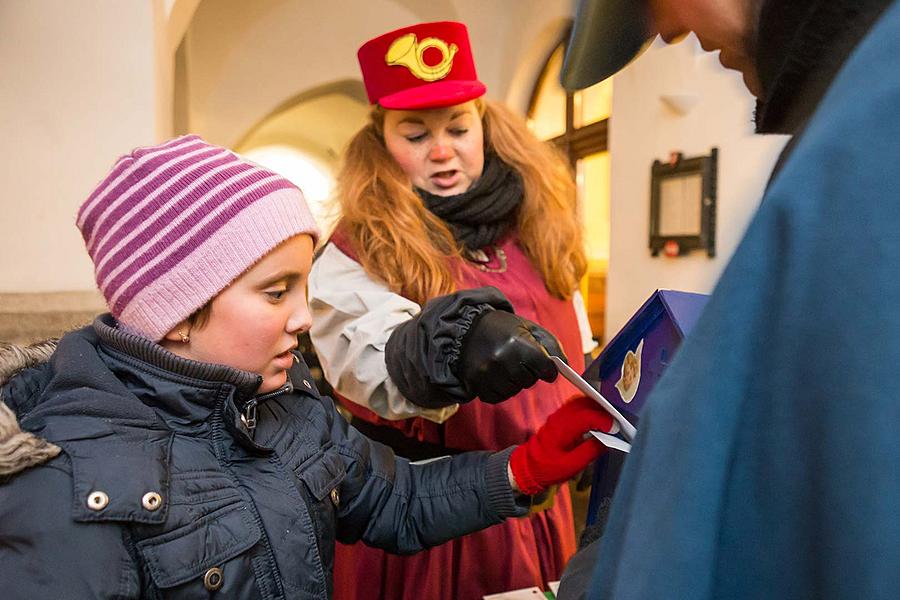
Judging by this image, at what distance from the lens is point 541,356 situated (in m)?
0.90

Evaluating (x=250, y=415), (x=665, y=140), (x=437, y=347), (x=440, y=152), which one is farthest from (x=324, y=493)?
(x=665, y=140)

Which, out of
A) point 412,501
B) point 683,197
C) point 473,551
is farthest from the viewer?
point 683,197

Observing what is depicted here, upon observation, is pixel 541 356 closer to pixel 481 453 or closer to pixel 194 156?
pixel 481 453

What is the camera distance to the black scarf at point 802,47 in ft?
1.10

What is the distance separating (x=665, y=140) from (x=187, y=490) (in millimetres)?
2144

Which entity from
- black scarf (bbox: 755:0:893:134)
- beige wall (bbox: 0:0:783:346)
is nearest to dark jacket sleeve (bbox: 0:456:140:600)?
black scarf (bbox: 755:0:893:134)

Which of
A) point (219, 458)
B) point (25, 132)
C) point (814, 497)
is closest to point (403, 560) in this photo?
point (219, 458)

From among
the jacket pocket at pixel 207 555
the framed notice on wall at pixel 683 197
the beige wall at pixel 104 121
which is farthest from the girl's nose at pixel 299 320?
the framed notice on wall at pixel 683 197

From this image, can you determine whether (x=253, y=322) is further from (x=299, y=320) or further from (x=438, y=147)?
(x=438, y=147)

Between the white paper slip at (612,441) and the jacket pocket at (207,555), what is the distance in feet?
1.29

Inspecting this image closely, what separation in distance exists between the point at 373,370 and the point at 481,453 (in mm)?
208

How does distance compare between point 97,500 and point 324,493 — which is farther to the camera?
point 324,493

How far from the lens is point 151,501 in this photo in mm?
687

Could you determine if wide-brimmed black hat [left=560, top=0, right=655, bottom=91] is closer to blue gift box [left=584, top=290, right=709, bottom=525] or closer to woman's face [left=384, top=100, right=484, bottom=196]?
blue gift box [left=584, top=290, right=709, bottom=525]
